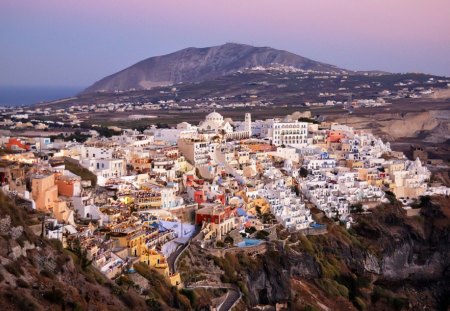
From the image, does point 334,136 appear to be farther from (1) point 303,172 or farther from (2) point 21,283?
(2) point 21,283

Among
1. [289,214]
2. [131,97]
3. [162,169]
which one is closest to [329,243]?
[289,214]

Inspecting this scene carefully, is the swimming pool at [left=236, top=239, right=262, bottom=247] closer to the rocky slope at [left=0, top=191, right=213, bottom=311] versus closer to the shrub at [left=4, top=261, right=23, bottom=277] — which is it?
the rocky slope at [left=0, top=191, right=213, bottom=311]

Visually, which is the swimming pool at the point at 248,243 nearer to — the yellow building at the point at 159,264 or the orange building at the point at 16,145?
the yellow building at the point at 159,264

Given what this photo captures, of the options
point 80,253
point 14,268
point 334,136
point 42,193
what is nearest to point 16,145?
point 42,193

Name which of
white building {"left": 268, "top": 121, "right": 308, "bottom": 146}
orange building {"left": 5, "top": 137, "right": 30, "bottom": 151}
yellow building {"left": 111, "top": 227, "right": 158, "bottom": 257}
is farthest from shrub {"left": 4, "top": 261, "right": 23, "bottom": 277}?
white building {"left": 268, "top": 121, "right": 308, "bottom": 146}

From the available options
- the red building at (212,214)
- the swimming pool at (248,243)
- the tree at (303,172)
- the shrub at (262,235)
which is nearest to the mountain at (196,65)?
the tree at (303,172)

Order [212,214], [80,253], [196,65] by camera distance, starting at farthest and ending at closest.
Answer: [196,65]
[212,214]
[80,253]
